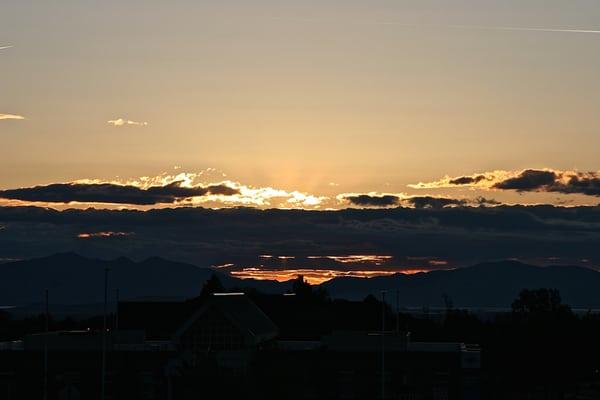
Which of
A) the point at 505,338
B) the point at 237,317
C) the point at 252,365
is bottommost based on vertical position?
the point at 505,338

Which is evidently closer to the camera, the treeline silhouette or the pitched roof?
the pitched roof

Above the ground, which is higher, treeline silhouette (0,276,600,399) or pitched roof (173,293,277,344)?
pitched roof (173,293,277,344)

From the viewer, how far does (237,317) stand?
121m

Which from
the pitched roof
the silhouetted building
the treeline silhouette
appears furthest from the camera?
the treeline silhouette

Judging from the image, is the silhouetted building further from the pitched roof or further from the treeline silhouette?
the treeline silhouette

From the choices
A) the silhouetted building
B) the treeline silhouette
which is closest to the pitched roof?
the silhouetted building

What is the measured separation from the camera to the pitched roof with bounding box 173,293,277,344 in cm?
11988

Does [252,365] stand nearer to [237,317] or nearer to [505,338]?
[237,317]

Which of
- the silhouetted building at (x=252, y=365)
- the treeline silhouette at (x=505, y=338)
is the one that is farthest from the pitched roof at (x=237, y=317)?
the treeline silhouette at (x=505, y=338)

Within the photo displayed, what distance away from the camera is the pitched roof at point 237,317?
393 ft

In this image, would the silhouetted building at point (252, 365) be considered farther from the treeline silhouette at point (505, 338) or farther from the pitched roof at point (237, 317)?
the treeline silhouette at point (505, 338)

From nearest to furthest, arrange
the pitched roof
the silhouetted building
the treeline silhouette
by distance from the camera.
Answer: the silhouetted building → the pitched roof → the treeline silhouette

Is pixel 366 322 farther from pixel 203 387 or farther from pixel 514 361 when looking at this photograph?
pixel 203 387

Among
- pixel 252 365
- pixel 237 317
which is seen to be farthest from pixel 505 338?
pixel 252 365
